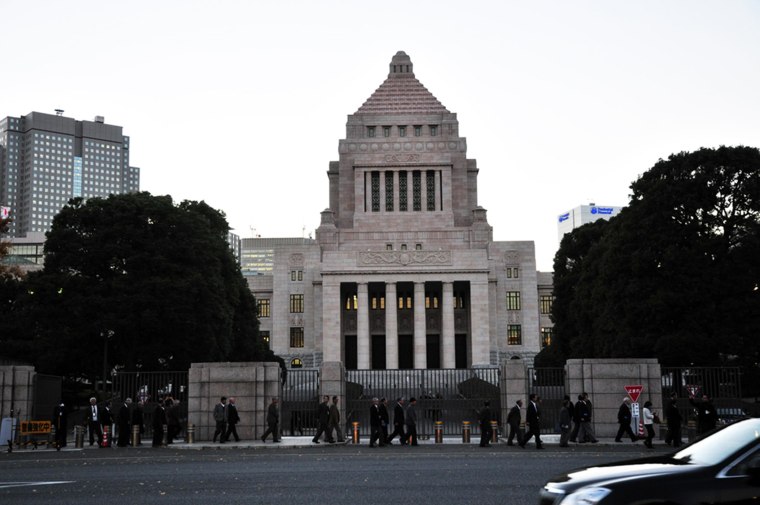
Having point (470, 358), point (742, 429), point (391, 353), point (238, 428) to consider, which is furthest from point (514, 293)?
point (742, 429)

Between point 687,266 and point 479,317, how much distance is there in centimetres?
4102

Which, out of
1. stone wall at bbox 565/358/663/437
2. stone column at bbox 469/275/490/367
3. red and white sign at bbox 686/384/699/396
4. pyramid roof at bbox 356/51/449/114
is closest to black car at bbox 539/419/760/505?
stone wall at bbox 565/358/663/437

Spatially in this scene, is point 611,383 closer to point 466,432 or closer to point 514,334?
point 466,432

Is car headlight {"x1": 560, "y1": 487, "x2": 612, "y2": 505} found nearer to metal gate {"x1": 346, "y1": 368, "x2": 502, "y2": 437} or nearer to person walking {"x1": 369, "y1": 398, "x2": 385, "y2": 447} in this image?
person walking {"x1": 369, "y1": 398, "x2": 385, "y2": 447}

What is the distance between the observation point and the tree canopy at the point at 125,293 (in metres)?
52.4

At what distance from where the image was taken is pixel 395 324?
3516 inches

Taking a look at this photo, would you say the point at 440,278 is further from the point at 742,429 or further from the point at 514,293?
the point at 742,429

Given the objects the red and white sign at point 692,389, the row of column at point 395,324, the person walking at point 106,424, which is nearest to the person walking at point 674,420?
the red and white sign at point 692,389

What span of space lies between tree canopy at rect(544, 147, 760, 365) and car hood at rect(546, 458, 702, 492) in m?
38.5

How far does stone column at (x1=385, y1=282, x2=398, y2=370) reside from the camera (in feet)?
288

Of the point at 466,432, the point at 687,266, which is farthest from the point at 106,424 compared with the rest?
the point at 687,266

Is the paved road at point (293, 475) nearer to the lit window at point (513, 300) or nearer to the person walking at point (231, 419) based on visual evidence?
the person walking at point (231, 419)

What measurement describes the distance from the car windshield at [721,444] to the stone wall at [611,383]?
25.3 metres

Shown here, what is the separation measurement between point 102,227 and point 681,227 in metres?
35.1
